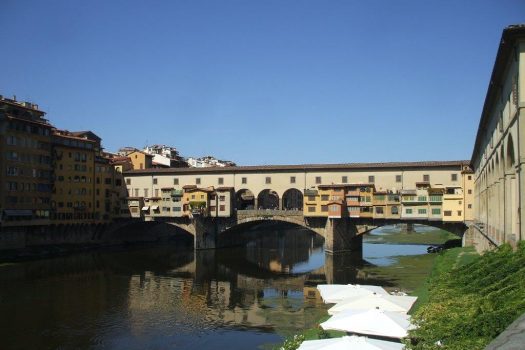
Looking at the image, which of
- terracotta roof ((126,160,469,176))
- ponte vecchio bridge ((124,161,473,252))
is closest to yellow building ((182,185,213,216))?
ponte vecchio bridge ((124,161,473,252))

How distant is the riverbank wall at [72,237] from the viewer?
5944 cm

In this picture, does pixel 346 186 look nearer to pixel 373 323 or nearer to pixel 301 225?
pixel 301 225

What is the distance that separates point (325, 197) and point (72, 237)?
37.3 metres

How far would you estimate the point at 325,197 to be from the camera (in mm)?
63812

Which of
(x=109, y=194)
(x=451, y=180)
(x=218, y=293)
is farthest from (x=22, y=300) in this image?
(x=451, y=180)

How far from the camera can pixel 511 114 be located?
22656mm

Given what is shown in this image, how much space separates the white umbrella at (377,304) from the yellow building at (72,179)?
53.2 m

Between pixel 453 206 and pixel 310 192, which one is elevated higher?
pixel 310 192

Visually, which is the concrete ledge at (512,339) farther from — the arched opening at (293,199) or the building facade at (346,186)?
the arched opening at (293,199)

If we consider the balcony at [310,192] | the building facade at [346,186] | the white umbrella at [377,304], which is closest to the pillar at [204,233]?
the building facade at [346,186]

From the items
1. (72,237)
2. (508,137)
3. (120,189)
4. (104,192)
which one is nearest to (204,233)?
(104,192)

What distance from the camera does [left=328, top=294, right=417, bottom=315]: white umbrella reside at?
2497cm

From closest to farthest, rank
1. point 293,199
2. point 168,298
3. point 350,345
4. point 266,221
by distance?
1. point 350,345
2. point 168,298
3. point 266,221
4. point 293,199

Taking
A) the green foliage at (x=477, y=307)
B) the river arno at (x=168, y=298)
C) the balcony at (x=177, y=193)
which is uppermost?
the balcony at (x=177, y=193)
